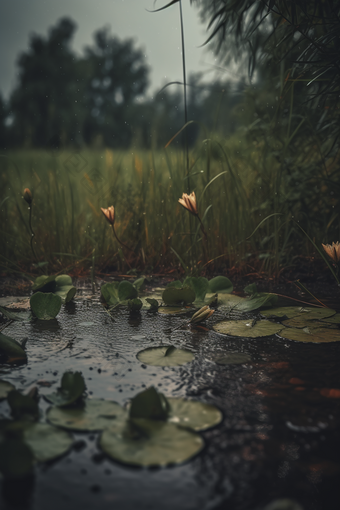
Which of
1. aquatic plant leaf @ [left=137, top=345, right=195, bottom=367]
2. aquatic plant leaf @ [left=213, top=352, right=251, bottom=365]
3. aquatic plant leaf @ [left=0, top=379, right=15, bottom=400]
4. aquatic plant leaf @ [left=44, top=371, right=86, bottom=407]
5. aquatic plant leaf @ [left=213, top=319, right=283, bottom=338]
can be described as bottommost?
aquatic plant leaf @ [left=213, top=319, right=283, bottom=338]

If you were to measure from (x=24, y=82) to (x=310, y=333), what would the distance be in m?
22.2

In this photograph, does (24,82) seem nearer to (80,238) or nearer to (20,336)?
(80,238)

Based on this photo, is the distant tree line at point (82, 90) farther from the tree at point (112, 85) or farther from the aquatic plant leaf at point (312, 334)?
the aquatic plant leaf at point (312, 334)

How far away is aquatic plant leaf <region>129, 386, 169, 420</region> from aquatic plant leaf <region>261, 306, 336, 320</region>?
78cm

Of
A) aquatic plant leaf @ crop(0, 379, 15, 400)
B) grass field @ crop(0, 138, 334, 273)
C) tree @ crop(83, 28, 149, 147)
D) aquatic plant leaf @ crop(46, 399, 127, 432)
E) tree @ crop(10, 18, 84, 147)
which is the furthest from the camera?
tree @ crop(83, 28, 149, 147)

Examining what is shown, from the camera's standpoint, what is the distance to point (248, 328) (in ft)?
4.32

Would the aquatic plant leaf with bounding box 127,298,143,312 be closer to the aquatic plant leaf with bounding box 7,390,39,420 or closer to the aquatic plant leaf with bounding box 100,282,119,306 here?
the aquatic plant leaf with bounding box 100,282,119,306

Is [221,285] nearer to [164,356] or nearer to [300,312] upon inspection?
[300,312]

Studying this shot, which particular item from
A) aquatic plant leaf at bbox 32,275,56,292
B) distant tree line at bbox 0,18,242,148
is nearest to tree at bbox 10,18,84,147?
distant tree line at bbox 0,18,242,148

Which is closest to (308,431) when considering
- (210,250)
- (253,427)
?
(253,427)

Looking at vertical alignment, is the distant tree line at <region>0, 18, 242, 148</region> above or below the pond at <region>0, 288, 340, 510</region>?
above

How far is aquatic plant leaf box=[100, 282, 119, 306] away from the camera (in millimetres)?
1591

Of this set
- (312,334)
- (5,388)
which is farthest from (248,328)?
(5,388)

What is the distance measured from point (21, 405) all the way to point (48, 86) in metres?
21.7
